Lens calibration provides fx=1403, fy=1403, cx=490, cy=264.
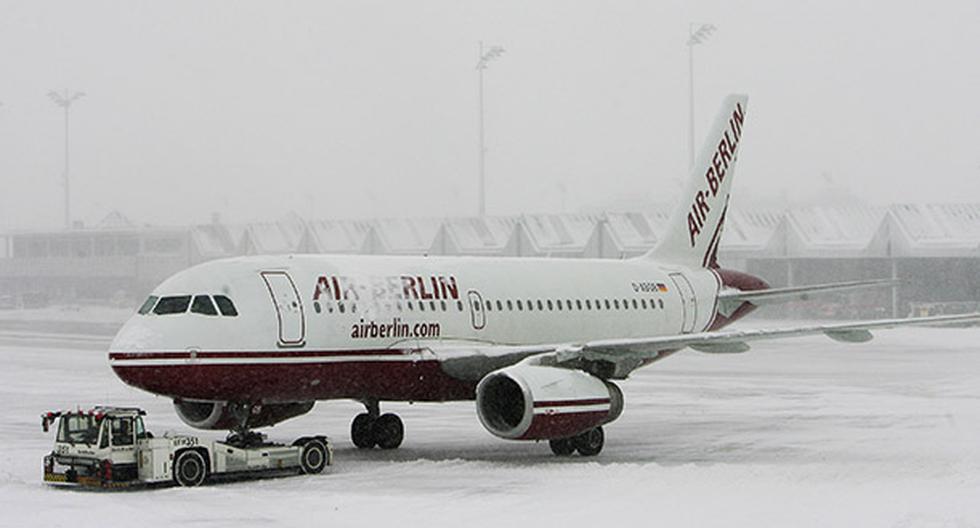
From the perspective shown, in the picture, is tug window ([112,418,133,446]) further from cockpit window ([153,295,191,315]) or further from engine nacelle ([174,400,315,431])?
cockpit window ([153,295,191,315])

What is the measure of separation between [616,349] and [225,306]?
6.49 m

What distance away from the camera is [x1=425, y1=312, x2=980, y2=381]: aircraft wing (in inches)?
918

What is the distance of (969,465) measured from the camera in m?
22.0

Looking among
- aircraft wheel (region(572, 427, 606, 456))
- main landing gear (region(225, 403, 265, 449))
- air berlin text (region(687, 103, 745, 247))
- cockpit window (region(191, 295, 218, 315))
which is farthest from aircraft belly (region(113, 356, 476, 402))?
air berlin text (region(687, 103, 745, 247))

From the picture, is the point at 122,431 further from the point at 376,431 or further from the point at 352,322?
the point at 376,431

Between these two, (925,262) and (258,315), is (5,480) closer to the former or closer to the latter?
(258,315)

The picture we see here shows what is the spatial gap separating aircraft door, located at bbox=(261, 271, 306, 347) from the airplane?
2 cm

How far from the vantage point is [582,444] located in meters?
24.4

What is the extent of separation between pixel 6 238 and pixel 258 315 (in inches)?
3652

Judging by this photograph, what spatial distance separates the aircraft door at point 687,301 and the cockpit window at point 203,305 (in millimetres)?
12373

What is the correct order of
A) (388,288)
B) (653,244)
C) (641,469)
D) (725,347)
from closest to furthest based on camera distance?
(641,469) → (388,288) → (725,347) → (653,244)

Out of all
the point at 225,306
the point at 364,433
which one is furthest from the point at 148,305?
the point at 364,433

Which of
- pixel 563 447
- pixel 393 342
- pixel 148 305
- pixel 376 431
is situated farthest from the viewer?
pixel 376 431

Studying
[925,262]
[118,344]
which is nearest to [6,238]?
[925,262]
